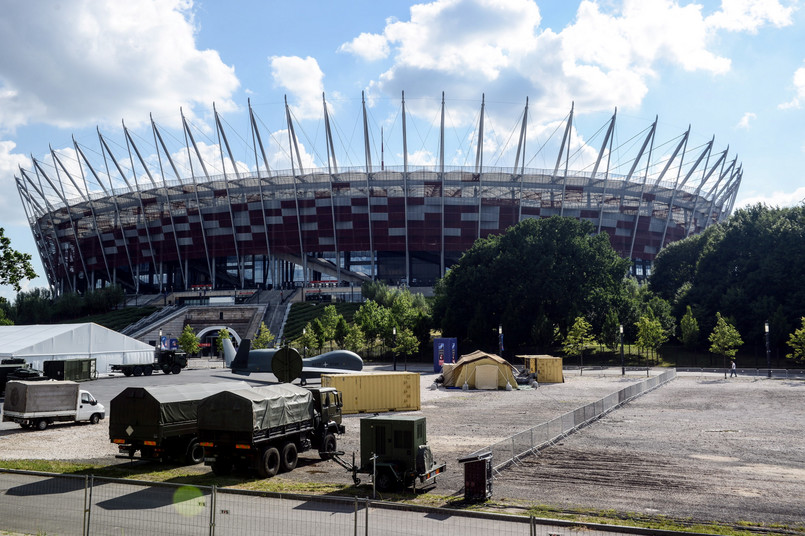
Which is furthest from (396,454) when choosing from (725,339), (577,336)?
(725,339)

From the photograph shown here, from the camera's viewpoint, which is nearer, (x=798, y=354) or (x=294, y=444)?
(x=294, y=444)

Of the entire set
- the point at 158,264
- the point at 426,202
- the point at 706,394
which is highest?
the point at 426,202

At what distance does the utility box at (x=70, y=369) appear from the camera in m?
48.3

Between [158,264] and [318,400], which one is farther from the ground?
[158,264]

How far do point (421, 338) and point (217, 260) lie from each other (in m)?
63.0

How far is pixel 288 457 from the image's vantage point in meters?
19.6

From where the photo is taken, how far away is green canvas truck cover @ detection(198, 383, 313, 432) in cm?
1784

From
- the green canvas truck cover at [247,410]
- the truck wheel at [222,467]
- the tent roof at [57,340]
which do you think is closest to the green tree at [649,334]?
the tent roof at [57,340]

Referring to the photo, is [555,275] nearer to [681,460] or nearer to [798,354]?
[798,354]

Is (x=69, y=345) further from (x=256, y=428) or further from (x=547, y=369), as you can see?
(x=256, y=428)

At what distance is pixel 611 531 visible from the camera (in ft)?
43.9

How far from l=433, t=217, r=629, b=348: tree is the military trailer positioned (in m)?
57.4

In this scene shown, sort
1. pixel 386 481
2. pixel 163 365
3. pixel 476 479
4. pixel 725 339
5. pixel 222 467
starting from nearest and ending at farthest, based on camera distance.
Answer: pixel 476 479 < pixel 386 481 < pixel 222 467 < pixel 725 339 < pixel 163 365

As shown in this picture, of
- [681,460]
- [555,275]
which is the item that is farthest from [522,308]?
[681,460]
